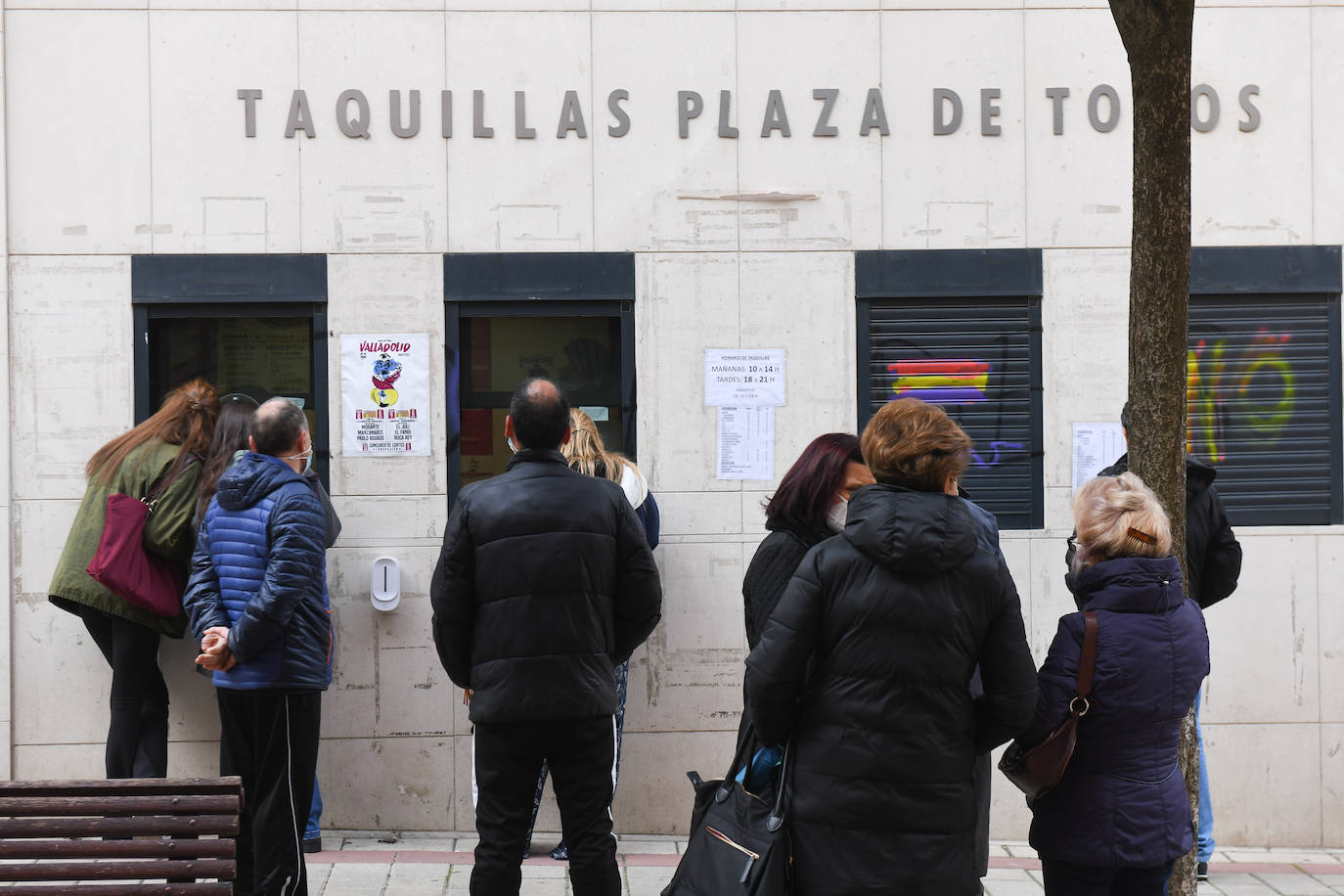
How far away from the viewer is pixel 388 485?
617 cm

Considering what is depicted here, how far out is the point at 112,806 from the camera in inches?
130

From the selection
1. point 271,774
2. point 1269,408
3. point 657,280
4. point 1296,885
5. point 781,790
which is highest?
point 657,280

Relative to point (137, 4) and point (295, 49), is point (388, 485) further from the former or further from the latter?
point (137, 4)

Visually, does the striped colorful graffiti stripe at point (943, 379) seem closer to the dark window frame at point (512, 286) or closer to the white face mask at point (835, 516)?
the dark window frame at point (512, 286)

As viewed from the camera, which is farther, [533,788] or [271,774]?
[271,774]

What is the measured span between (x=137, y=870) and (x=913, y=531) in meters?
1.98

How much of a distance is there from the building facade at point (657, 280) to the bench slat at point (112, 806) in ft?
9.29

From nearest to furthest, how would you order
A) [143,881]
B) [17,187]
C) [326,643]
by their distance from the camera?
[143,881] → [326,643] → [17,187]

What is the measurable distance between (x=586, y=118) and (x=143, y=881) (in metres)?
3.90

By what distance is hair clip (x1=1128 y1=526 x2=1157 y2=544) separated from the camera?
347 cm

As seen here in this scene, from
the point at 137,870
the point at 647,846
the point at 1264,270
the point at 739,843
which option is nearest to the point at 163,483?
the point at 647,846

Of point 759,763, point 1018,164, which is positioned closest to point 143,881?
point 759,763

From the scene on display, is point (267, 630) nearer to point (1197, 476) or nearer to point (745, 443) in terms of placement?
point (745, 443)

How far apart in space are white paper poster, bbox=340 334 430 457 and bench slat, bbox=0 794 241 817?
2934 mm
